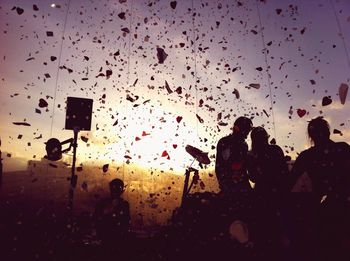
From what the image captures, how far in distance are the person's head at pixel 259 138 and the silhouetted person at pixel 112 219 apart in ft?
8.35

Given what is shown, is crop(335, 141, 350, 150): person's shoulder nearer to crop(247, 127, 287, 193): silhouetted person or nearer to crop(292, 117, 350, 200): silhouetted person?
crop(292, 117, 350, 200): silhouetted person

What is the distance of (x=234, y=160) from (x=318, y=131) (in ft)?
3.89

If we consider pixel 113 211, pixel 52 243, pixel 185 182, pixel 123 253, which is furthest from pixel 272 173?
pixel 52 243

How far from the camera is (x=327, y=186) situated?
269cm

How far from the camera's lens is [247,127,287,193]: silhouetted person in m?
3.39

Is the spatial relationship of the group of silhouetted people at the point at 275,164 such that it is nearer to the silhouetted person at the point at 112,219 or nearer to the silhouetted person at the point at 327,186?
the silhouetted person at the point at 327,186

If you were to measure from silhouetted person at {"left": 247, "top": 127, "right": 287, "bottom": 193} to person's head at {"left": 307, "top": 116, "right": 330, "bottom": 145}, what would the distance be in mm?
621

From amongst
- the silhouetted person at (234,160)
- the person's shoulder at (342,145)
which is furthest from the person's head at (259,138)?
the person's shoulder at (342,145)

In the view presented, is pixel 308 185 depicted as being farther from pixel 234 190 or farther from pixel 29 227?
pixel 29 227

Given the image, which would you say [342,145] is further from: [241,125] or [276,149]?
[241,125]

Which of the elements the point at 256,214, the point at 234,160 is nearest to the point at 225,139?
the point at 234,160

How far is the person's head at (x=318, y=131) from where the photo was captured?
9.44 feet

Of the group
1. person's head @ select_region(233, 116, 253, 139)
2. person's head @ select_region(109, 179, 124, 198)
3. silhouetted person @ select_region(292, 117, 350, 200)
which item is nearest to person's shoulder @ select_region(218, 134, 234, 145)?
person's head @ select_region(233, 116, 253, 139)

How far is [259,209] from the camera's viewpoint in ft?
10.2
